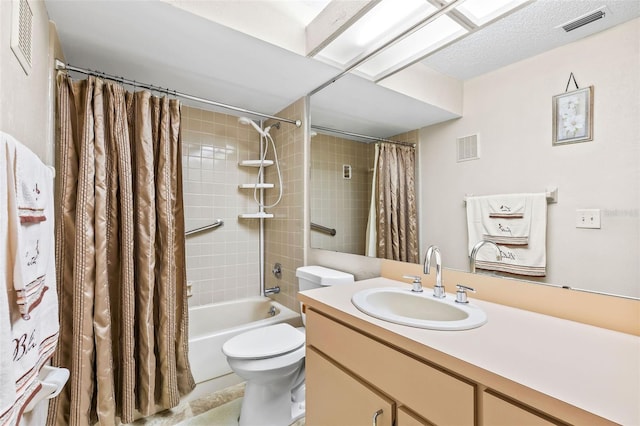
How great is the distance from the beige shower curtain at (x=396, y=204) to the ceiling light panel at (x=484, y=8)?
1.81 ft

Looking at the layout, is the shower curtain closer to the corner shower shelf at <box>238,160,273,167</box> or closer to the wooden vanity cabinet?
the corner shower shelf at <box>238,160,273,167</box>

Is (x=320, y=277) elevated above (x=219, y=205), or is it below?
below

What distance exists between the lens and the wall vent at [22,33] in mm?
805

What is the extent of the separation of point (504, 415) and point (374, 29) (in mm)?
1570

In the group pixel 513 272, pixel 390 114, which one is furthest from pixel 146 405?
pixel 390 114

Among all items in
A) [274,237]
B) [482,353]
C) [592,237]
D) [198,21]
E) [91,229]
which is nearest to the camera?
[482,353]

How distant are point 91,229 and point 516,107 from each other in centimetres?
199

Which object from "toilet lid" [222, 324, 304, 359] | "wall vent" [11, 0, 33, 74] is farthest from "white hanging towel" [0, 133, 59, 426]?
"toilet lid" [222, 324, 304, 359]

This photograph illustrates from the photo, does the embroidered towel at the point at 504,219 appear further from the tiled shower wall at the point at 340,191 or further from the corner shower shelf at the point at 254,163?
the corner shower shelf at the point at 254,163

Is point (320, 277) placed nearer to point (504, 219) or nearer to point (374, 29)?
point (504, 219)

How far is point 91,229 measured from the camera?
4.64 feet

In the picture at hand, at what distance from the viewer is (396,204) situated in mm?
1474

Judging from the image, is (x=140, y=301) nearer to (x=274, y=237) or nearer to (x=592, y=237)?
(x=274, y=237)

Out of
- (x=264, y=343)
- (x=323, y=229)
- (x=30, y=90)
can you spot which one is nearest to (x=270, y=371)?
(x=264, y=343)
